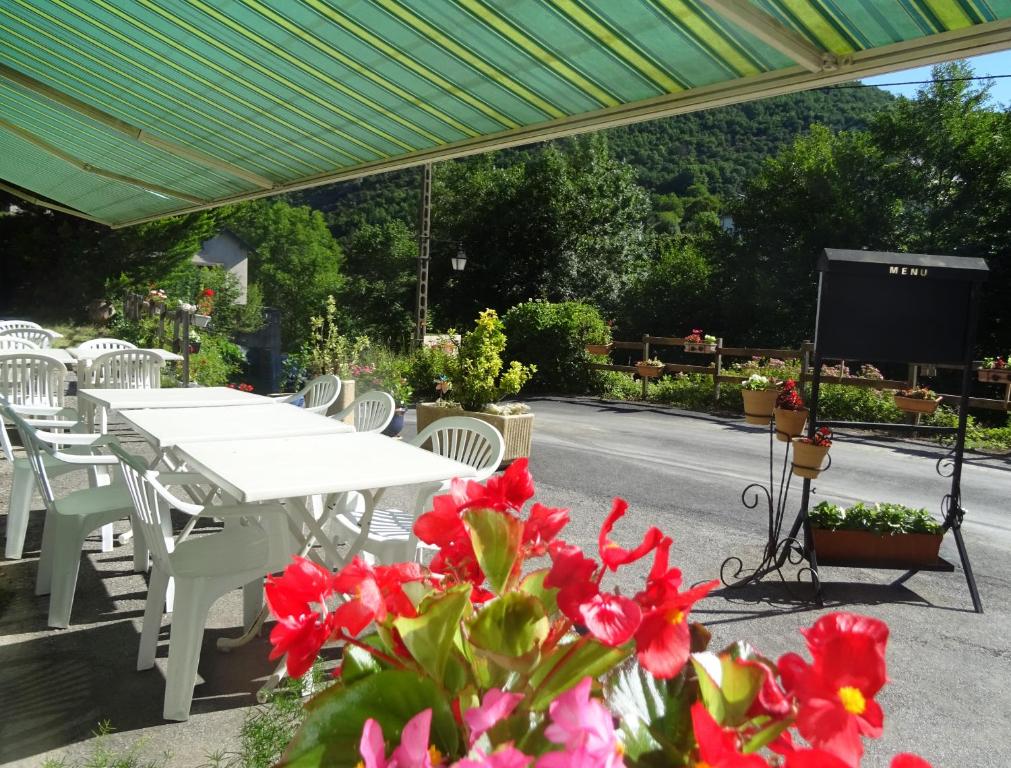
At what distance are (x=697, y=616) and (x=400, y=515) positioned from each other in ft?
5.27

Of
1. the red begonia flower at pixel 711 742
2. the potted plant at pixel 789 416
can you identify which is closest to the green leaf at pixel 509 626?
the red begonia flower at pixel 711 742

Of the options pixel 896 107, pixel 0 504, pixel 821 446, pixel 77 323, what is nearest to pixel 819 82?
pixel 821 446

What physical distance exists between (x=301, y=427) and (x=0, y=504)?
8.43 feet

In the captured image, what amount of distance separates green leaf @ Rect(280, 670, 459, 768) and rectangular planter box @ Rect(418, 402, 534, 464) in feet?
20.9

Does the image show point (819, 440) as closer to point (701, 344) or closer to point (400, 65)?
point (400, 65)

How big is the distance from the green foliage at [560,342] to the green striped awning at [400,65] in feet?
39.2

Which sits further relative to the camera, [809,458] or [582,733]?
[809,458]

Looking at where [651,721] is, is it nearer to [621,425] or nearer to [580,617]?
[580,617]

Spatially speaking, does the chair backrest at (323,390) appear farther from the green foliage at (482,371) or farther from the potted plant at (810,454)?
the potted plant at (810,454)

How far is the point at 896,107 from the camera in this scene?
25406mm

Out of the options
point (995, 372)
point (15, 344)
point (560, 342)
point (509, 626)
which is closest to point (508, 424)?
point (15, 344)

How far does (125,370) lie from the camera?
249 inches

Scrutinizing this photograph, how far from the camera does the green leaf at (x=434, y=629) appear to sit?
0.54m

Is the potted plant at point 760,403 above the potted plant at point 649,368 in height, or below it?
above
